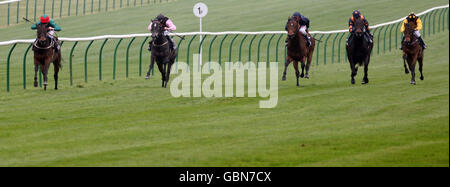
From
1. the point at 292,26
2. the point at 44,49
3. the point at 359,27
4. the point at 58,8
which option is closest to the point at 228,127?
the point at 292,26

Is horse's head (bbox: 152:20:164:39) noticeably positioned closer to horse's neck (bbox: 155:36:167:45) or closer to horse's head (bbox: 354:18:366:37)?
horse's neck (bbox: 155:36:167:45)

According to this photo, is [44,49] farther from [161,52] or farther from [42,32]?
[161,52]

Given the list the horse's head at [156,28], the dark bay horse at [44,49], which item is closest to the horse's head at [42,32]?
the dark bay horse at [44,49]

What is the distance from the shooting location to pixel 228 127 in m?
12.5

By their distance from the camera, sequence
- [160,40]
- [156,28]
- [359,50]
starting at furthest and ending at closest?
1. [359,50]
2. [160,40]
3. [156,28]

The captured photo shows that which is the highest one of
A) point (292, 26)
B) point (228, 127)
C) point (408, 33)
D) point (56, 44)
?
point (292, 26)

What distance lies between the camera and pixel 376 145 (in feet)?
34.3

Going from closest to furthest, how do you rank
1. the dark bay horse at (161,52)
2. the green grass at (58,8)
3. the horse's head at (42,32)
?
the horse's head at (42,32), the dark bay horse at (161,52), the green grass at (58,8)

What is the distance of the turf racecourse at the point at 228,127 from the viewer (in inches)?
386

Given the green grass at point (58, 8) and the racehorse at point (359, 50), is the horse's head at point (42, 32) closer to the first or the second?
the racehorse at point (359, 50)

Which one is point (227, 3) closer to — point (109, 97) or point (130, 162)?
point (109, 97)

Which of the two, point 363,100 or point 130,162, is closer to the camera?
point 130,162
